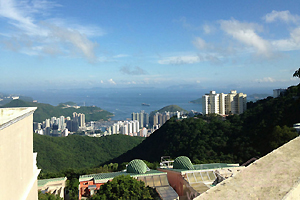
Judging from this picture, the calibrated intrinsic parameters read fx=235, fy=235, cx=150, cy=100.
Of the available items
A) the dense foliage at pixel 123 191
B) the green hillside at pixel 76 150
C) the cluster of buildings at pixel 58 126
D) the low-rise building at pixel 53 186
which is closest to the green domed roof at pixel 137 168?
the dense foliage at pixel 123 191

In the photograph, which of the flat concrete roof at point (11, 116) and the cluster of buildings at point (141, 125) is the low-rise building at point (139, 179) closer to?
the flat concrete roof at point (11, 116)

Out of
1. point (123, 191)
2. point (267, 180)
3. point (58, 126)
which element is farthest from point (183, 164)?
point (58, 126)

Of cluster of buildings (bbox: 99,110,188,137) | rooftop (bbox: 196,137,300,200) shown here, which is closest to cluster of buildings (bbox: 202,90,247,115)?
cluster of buildings (bbox: 99,110,188,137)

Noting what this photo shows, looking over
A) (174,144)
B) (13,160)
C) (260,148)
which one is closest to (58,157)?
(174,144)

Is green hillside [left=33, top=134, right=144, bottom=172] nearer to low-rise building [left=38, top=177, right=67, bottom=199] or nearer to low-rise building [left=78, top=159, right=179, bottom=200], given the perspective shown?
low-rise building [left=38, top=177, right=67, bottom=199]

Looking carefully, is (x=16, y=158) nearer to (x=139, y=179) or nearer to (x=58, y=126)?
(x=139, y=179)

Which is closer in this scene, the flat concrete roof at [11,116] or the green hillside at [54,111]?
the flat concrete roof at [11,116]
